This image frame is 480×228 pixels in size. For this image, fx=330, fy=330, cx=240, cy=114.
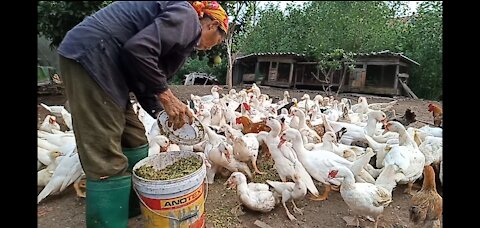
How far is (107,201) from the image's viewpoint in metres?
1.80

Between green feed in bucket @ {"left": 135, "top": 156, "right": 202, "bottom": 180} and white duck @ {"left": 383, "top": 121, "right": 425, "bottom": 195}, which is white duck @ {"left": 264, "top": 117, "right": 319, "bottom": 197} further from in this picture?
green feed in bucket @ {"left": 135, "top": 156, "right": 202, "bottom": 180}

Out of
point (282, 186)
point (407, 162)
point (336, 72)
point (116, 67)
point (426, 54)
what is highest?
point (426, 54)

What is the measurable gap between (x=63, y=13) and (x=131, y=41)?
3.44 metres

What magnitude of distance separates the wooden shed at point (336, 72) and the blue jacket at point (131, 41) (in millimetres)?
7649

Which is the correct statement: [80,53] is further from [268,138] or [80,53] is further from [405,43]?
[405,43]

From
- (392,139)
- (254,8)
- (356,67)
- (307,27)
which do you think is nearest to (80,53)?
(392,139)

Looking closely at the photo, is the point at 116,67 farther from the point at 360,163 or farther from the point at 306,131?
the point at 306,131

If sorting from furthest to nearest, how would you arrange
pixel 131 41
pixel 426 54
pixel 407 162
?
pixel 426 54 → pixel 407 162 → pixel 131 41

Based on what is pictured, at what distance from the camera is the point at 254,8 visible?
22.8ft

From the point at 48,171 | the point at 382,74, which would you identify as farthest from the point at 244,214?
the point at 382,74

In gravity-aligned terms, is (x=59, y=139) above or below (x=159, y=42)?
below

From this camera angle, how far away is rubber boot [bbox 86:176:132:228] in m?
1.78
